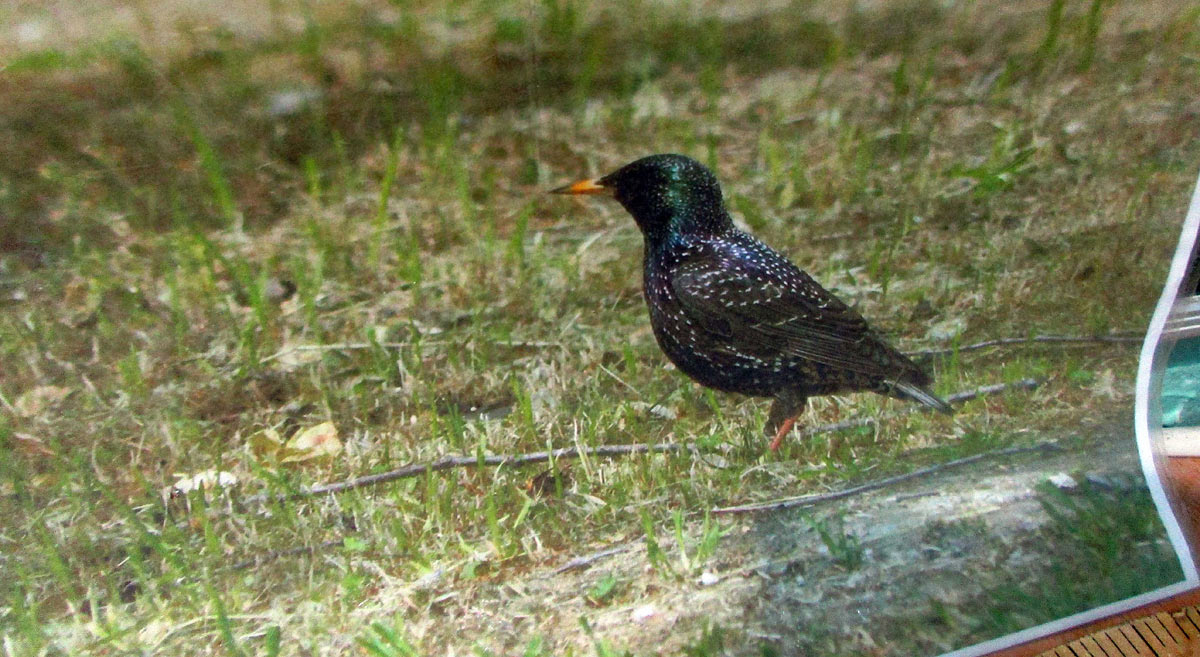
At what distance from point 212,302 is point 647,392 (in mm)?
667

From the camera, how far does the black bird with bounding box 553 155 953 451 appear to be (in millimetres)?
1572

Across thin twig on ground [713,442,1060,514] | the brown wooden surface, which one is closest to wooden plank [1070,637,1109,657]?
the brown wooden surface

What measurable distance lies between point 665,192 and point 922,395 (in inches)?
23.7

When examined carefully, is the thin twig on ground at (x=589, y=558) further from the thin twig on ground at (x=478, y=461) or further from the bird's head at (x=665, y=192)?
the bird's head at (x=665, y=192)

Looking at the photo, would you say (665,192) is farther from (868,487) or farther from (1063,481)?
(1063,481)

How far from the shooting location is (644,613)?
5.23ft

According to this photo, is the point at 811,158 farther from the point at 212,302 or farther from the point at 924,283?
the point at 212,302

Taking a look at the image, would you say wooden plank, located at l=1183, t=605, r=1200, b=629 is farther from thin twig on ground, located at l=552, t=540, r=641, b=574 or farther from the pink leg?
thin twig on ground, located at l=552, t=540, r=641, b=574

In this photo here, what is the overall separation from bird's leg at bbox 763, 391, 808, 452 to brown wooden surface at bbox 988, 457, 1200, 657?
0.58m

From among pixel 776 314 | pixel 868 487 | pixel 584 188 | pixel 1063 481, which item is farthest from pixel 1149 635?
pixel 584 188

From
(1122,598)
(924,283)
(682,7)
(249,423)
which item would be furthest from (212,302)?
(1122,598)

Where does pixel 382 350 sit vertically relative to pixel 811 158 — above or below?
below

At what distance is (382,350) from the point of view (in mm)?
1491

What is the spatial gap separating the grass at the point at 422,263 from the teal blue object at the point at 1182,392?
0.59 meters
